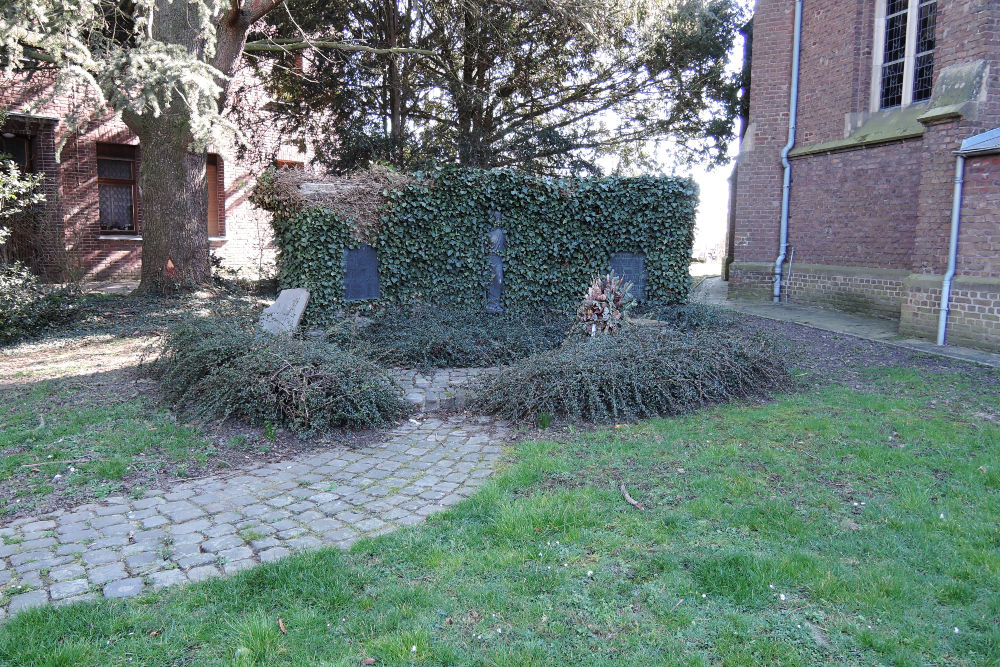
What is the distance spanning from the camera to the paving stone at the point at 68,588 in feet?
9.82

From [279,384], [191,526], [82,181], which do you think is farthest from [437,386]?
[82,181]

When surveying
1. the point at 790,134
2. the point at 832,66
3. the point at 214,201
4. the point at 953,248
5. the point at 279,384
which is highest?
the point at 832,66

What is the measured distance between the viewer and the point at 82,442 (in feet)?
16.6

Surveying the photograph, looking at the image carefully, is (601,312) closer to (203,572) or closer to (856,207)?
(203,572)

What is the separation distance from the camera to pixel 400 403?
20.0 feet

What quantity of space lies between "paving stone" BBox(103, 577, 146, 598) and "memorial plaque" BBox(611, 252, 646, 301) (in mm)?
8921

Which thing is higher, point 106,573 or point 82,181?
point 82,181

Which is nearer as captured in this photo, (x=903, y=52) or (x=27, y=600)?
(x=27, y=600)

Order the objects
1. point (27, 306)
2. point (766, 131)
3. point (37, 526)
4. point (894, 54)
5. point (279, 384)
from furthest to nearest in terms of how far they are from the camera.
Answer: point (766, 131)
point (894, 54)
point (27, 306)
point (279, 384)
point (37, 526)

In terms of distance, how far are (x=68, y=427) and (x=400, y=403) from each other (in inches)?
108

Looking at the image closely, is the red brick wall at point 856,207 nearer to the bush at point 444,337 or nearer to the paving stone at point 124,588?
the bush at point 444,337


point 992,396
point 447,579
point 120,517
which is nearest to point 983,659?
point 447,579

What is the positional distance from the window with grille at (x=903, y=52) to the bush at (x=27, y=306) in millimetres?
15296

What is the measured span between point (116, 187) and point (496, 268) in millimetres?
12912
